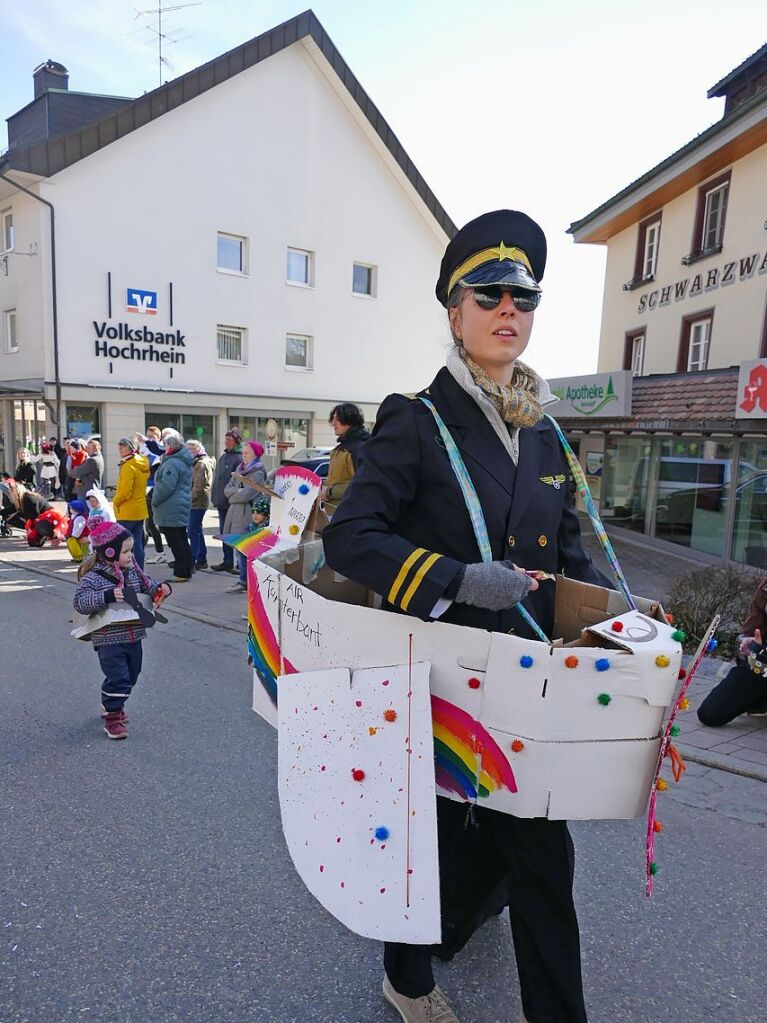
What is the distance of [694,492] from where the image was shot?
412 inches

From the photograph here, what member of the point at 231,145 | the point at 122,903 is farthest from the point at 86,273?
the point at 122,903

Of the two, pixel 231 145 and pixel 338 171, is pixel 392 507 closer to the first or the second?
pixel 231 145

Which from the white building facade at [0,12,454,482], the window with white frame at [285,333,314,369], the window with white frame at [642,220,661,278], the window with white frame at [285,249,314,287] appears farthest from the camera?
the window with white frame at [285,333,314,369]

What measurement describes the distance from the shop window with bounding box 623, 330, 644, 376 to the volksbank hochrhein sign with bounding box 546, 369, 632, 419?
2.56 meters

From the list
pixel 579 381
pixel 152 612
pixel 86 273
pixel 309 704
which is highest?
pixel 86 273

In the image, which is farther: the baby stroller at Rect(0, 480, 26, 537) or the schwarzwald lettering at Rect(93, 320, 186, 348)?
the schwarzwald lettering at Rect(93, 320, 186, 348)

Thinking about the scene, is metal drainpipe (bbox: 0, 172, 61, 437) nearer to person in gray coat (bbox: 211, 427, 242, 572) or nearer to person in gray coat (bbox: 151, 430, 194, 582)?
person in gray coat (bbox: 151, 430, 194, 582)

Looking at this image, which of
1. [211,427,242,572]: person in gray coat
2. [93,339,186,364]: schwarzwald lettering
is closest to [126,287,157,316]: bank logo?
[93,339,186,364]: schwarzwald lettering

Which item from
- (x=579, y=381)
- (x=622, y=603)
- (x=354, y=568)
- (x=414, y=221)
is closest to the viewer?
(x=354, y=568)

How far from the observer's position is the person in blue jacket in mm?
1657

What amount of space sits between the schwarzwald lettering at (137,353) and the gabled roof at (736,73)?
45.7ft

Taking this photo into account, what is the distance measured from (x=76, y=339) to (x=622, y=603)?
1854 cm

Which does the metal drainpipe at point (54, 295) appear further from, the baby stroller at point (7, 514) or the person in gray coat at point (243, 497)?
the person in gray coat at point (243, 497)

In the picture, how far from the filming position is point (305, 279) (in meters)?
21.9
